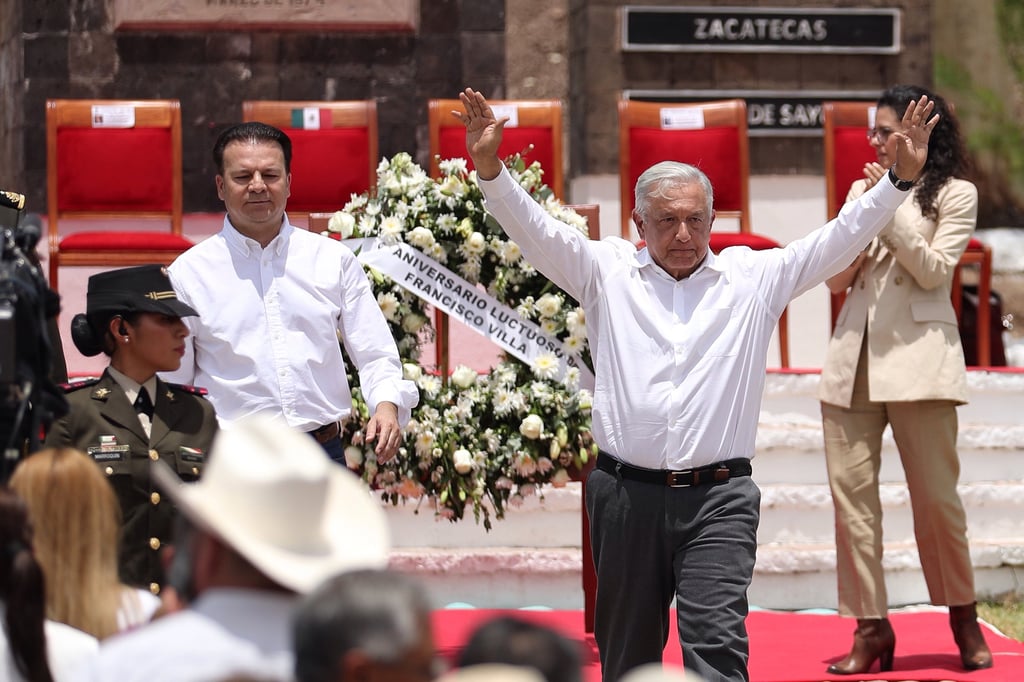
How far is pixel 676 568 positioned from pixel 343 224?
1.69 m

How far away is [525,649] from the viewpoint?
168 centimetres

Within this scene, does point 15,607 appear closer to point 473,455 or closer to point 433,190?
point 473,455

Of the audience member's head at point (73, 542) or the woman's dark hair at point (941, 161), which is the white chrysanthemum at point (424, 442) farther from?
the audience member's head at point (73, 542)

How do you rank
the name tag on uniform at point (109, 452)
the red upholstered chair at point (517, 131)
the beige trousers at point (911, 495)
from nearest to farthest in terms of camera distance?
the name tag on uniform at point (109, 452)
the beige trousers at point (911, 495)
the red upholstered chair at point (517, 131)

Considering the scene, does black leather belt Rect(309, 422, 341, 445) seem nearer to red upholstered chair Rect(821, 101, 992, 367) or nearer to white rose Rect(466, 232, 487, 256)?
white rose Rect(466, 232, 487, 256)

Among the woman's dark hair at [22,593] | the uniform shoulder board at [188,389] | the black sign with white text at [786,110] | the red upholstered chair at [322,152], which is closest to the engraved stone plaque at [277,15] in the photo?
the black sign with white text at [786,110]

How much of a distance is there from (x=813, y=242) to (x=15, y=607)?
2.27 m

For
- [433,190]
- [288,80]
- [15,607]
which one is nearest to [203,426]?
[15,607]

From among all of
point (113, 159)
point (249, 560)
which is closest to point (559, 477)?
point (249, 560)

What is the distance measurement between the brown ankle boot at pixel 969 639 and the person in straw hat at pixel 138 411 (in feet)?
8.60

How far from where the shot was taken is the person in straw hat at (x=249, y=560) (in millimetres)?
1776

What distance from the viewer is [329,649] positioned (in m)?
1.62

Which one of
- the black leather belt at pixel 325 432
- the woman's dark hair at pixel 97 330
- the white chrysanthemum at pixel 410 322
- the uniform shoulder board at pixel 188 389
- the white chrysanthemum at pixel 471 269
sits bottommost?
the black leather belt at pixel 325 432

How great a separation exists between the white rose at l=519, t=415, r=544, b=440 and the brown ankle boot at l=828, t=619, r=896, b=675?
3.74 feet
